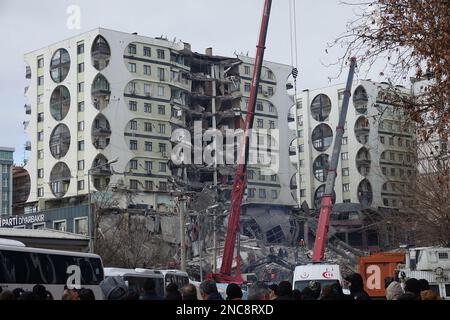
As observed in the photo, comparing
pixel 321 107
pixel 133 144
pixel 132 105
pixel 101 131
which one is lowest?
pixel 133 144

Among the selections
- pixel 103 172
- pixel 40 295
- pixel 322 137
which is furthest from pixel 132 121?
pixel 40 295

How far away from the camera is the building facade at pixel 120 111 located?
86375mm

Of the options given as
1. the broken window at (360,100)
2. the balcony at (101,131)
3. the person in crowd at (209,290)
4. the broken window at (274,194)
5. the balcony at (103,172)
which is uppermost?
the broken window at (360,100)

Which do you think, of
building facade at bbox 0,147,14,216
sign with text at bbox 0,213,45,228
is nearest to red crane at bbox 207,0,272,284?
sign with text at bbox 0,213,45,228

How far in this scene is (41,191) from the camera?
91875mm

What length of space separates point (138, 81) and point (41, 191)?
15912mm

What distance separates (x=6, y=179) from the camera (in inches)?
4793

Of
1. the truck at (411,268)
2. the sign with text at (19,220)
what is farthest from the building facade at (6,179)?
the truck at (411,268)

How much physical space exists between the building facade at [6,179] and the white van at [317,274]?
84886mm

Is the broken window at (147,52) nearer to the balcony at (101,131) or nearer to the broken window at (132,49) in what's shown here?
the broken window at (132,49)

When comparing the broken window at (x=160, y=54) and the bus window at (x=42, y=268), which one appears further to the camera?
the broken window at (x=160, y=54)

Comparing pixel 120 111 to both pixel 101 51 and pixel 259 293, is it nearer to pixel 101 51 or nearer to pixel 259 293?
pixel 101 51

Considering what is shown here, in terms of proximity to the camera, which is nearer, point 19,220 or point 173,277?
point 173,277

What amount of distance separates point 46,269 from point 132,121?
63.4 m
